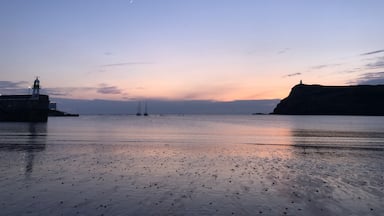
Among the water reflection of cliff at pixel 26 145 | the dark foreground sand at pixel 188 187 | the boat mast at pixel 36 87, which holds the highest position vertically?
the boat mast at pixel 36 87

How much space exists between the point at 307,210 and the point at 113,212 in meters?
6.74

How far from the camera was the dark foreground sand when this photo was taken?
12.9 meters

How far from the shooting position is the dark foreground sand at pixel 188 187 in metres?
12.9

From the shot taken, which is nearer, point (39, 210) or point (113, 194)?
point (39, 210)

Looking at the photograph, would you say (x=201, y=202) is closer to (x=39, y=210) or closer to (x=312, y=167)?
(x=39, y=210)

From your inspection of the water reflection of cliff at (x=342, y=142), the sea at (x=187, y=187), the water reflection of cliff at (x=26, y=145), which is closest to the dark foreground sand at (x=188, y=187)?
the sea at (x=187, y=187)

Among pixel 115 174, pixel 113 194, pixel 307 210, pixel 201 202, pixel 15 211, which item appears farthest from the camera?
pixel 115 174

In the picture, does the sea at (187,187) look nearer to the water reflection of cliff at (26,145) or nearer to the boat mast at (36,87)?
the water reflection of cliff at (26,145)

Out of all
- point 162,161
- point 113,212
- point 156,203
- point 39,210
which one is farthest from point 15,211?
point 162,161

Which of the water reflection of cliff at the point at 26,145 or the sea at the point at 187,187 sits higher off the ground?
the sea at the point at 187,187

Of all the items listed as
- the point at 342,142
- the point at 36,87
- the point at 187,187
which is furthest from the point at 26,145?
the point at 36,87

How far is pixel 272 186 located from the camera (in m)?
17.2

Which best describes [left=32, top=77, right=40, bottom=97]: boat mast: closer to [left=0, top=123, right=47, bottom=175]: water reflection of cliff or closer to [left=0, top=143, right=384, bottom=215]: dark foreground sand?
[left=0, top=123, right=47, bottom=175]: water reflection of cliff

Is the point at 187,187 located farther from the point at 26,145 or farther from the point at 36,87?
the point at 36,87
